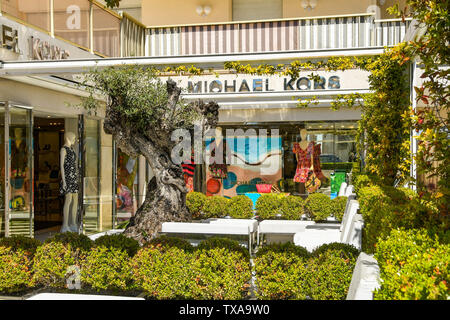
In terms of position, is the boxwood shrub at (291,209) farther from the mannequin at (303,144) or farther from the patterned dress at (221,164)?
the patterned dress at (221,164)

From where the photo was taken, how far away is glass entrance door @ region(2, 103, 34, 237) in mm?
9219

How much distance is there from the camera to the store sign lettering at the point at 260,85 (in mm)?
13930

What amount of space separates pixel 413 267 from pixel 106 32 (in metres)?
11.7

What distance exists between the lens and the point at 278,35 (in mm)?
14992

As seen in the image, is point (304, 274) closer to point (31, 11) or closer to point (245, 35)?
point (31, 11)

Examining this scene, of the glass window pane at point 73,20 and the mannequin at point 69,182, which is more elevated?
the glass window pane at point 73,20

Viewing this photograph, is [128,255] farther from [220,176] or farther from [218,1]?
[218,1]

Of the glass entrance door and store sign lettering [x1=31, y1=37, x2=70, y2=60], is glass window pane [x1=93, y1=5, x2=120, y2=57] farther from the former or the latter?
the glass entrance door

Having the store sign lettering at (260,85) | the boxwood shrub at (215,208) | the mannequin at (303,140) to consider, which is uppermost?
the store sign lettering at (260,85)

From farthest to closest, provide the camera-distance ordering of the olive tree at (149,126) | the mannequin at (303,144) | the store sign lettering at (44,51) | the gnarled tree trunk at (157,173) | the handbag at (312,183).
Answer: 1. the mannequin at (303,144)
2. the handbag at (312,183)
3. the store sign lettering at (44,51)
4. the gnarled tree trunk at (157,173)
5. the olive tree at (149,126)

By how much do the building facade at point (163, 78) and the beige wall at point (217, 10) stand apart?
0.12ft

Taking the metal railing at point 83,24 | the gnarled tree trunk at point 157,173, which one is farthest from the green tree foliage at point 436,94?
the metal railing at point 83,24
